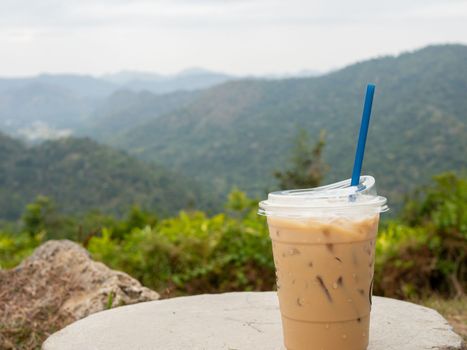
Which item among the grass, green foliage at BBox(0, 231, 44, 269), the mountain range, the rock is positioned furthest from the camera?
the mountain range

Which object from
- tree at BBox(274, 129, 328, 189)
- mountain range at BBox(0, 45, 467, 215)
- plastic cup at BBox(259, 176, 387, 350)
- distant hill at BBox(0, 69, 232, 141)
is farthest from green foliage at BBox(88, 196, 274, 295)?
distant hill at BBox(0, 69, 232, 141)

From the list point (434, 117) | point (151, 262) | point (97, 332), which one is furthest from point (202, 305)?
point (434, 117)

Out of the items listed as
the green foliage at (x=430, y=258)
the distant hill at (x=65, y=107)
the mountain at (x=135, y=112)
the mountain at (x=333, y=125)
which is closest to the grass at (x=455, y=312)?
the green foliage at (x=430, y=258)

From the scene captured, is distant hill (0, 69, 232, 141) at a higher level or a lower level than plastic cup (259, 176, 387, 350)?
lower

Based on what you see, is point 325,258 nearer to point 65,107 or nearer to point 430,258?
point 430,258

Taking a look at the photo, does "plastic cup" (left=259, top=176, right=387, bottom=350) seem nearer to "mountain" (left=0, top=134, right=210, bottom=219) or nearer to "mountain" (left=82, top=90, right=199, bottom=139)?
"mountain" (left=0, top=134, right=210, bottom=219)

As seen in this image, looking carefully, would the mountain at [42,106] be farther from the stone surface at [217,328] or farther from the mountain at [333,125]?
the stone surface at [217,328]

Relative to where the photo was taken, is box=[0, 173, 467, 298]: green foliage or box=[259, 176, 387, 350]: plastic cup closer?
box=[259, 176, 387, 350]: plastic cup

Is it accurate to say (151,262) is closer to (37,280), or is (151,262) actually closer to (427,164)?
(37,280)
